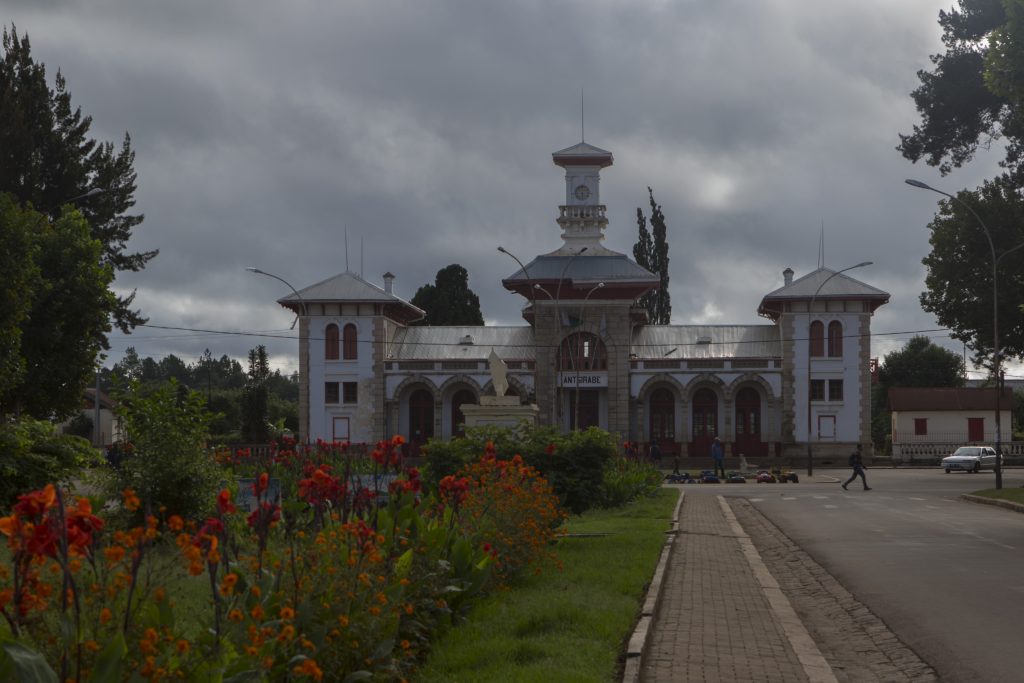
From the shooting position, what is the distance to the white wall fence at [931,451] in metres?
58.6

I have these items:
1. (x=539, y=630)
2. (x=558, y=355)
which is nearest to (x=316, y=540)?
(x=539, y=630)

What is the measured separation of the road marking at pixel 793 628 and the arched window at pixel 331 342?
45.0m

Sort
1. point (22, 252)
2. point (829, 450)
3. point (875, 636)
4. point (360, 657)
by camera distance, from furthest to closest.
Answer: point (829, 450), point (22, 252), point (875, 636), point (360, 657)

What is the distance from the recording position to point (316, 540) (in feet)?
21.4

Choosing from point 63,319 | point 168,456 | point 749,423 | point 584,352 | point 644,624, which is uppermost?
point 584,352

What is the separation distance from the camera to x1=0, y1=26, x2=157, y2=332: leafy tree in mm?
35438

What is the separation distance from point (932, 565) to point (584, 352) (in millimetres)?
45018

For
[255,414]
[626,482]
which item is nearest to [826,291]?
[255,414]

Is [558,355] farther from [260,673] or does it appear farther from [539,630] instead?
[260,673]

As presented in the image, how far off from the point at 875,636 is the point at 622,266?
49.7m

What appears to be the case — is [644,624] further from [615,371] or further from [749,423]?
[749,423]

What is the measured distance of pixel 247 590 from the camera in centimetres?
602

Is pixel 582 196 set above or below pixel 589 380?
above

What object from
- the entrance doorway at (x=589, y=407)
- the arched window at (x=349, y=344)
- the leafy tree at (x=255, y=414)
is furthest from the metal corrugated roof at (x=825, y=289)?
the leafy tree at (x=255, y=414)
